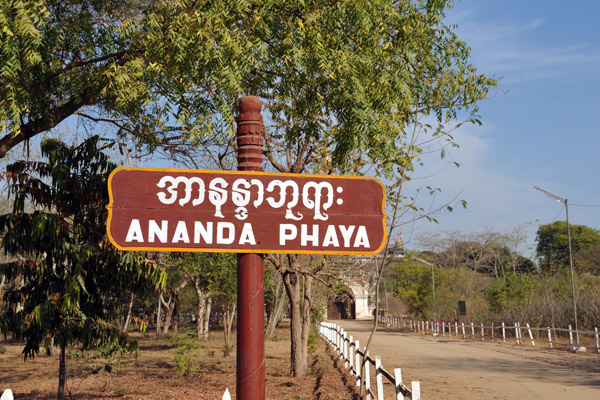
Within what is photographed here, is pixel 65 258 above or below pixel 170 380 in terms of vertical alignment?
above

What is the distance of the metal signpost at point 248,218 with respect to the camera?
14.7 feet

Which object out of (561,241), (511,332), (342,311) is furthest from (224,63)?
(342,311)

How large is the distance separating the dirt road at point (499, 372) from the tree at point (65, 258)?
762 centimetres

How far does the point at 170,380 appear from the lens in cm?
1961

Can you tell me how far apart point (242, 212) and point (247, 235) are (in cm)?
18

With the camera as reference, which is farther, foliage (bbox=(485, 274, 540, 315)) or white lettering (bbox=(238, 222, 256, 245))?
foliage (bbox=(485, 274, 540, 315))

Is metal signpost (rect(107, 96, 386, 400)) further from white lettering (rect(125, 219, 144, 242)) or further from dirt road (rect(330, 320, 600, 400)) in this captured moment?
dirt road (rect(330, 320, 600, 400))

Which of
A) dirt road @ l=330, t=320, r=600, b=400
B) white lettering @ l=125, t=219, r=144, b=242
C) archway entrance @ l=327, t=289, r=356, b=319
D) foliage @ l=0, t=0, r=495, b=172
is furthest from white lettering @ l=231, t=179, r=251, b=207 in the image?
archway entrance @ l=327, t=289, r=356, b=319

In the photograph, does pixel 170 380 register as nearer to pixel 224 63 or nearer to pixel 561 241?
pixel 224 63

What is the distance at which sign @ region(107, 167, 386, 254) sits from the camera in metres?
4.47

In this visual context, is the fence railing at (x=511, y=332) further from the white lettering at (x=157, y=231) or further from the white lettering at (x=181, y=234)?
the white lettering at (x=157, y=231)

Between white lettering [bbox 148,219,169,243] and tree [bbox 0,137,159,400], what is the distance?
22.7 ft

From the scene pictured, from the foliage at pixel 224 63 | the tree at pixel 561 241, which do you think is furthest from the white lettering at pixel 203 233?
the tree at pixel 561 241

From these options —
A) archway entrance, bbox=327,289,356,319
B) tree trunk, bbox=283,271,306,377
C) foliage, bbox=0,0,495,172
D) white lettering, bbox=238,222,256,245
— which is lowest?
archway entrance, bbox=327,289,356,319
